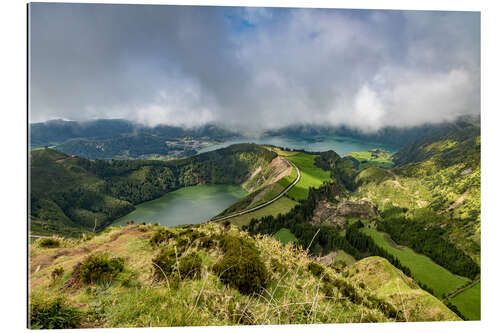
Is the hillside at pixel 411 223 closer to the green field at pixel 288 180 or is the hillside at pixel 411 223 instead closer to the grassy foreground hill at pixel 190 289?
the green field at pixel 288 180

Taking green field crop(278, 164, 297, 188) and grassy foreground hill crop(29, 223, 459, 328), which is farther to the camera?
green field crop(278, 164, 297, 188)

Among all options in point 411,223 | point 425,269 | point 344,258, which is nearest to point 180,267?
point 344,258

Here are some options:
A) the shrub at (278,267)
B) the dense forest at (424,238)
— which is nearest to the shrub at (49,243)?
the shrub at (278,267)

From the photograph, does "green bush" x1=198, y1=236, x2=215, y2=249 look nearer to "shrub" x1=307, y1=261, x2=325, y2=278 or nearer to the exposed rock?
"shrub" x1=307, y1=261, x2=325, y2=278

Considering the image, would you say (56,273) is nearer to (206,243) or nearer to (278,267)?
(206,243)

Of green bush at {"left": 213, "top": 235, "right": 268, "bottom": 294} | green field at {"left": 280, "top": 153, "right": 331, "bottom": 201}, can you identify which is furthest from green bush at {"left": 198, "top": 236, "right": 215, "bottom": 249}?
green field at {"left": 280, "top": 153, "right": 331, "bottom": 201}

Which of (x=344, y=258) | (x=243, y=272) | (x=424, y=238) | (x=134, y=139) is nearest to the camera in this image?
(x=243, y=272)

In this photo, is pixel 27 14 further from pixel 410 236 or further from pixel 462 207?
pixel 410 236
